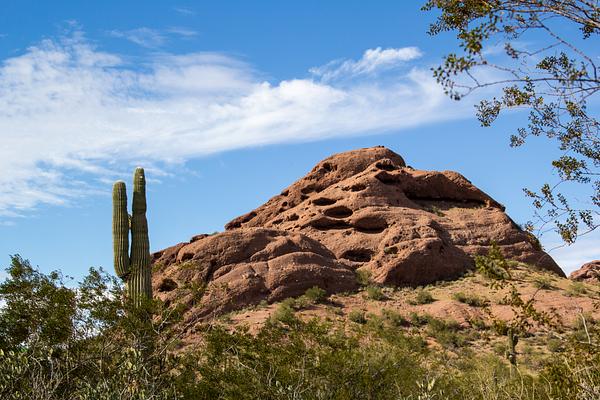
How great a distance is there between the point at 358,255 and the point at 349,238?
3.03 feet

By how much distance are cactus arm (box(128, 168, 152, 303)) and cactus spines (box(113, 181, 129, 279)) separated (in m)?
0.23

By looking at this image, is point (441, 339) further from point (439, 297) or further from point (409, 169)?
point (409, 169)

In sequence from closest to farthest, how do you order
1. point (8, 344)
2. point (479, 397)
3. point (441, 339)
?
point (479, 397)
point (8, 344)
point (441, 339)

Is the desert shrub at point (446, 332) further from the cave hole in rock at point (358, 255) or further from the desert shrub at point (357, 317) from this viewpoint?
the cave hole in rock at point (358, 255)

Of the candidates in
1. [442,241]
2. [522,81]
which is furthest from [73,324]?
[442,241]

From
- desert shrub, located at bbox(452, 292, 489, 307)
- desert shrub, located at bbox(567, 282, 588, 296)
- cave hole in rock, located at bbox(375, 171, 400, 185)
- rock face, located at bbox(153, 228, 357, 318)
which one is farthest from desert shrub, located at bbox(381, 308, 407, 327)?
cave hole in rock, located at bbox(375, 171, 400, 185)

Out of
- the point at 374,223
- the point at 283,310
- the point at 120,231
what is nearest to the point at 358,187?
the point at 374,223

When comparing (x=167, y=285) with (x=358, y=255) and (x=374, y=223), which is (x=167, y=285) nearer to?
(x=358, y=255)

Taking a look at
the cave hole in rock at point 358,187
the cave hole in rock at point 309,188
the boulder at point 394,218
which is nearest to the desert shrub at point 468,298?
the boulder at point 394,218

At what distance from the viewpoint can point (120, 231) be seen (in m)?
22.4

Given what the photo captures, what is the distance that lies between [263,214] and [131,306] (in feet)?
71.9

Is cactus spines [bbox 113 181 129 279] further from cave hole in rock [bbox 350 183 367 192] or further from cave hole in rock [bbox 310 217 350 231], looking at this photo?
cave hole in rock [bbox 350 183 367 192]

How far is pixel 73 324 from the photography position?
16672mm

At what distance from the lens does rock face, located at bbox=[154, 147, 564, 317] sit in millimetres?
29906
